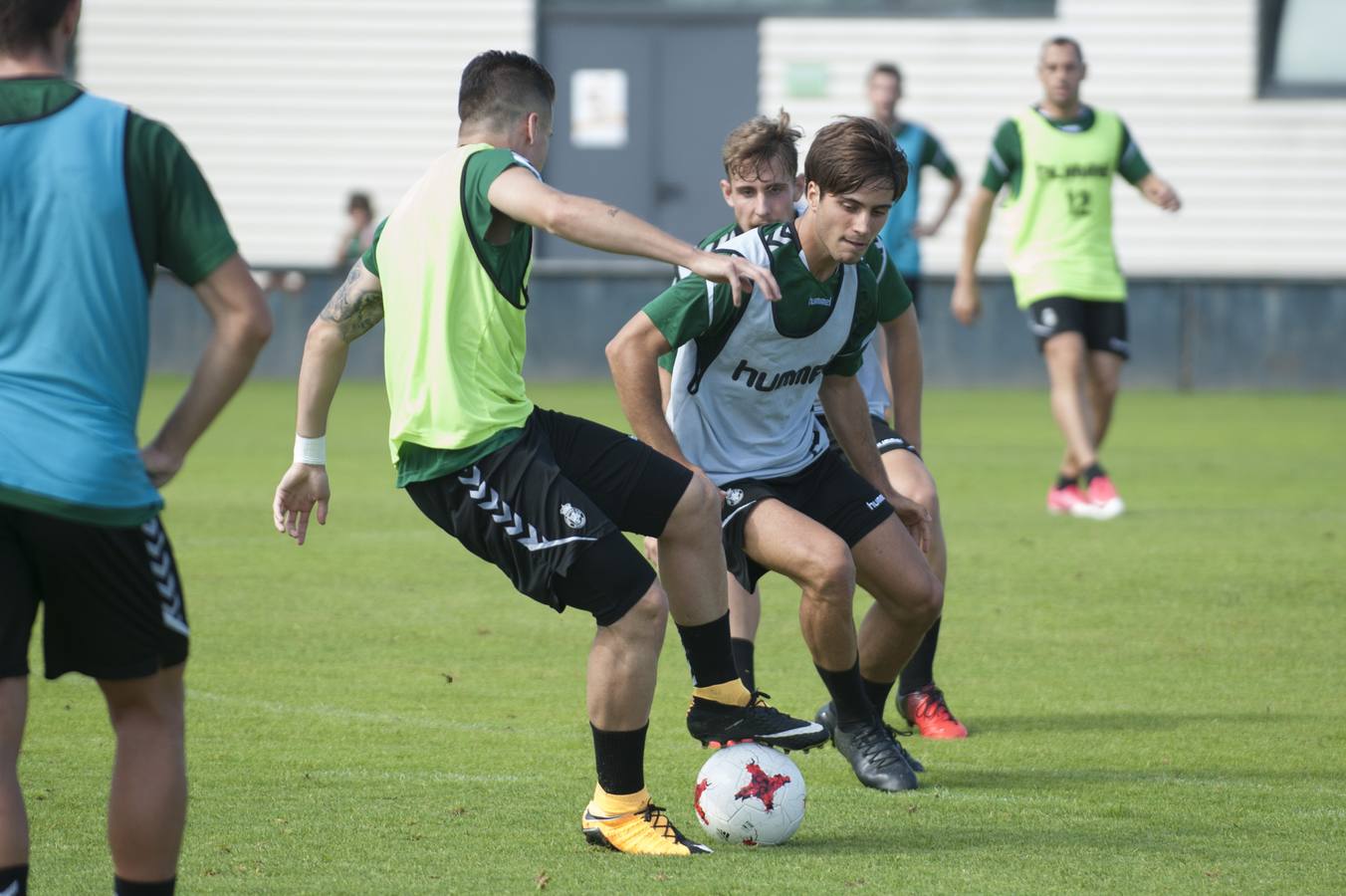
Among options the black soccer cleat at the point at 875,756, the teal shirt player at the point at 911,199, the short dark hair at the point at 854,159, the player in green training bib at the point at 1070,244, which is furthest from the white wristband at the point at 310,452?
the teal shirt player at the point at 911,199

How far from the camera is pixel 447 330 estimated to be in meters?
4.62

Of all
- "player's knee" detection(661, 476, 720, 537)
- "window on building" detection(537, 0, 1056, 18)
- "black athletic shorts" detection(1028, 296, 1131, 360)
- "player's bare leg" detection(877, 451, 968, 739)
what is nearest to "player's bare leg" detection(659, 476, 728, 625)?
"player's knee" detection(661, 476, 720, 537)

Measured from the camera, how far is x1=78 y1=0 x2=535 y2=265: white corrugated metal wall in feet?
78.5

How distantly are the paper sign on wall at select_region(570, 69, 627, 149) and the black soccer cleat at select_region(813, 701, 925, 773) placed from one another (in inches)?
719

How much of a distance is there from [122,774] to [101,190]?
1.09 metres

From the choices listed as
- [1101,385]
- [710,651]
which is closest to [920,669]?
[710,651]

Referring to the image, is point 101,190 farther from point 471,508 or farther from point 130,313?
point 471,508

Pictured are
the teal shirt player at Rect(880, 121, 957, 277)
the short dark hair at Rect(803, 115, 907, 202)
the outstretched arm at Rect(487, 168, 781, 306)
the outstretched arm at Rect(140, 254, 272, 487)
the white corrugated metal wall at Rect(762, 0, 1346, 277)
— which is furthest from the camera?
the white corrugated metal wall at Rect(762, 0, 1346, 277)

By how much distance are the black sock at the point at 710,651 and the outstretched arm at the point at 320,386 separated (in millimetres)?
984

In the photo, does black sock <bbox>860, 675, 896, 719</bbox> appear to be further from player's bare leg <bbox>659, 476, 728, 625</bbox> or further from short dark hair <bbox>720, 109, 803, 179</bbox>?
short dark hair <bbox>720, 109, 803, 179</bbox>

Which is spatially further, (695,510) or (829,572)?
(829,572)

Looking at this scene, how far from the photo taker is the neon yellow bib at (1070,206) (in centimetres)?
1141

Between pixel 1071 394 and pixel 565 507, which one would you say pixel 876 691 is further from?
pixel 1071 394

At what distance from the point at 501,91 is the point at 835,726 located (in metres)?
2.08
